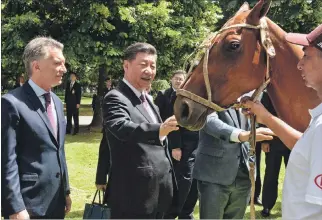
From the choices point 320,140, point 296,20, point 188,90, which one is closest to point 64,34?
point 296,20

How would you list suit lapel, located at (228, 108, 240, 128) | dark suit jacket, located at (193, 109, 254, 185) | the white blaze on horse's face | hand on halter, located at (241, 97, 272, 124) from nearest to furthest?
the white blaze on horse's face → hand on halter, located at (241, 97, 272, 124) → dark suit jacket, located at (193, 109, 254, 185) → suit lapel, located at (228, 108, 240, 128)

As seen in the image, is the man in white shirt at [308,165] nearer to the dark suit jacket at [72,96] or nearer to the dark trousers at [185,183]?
the dark trousers at [185,183]

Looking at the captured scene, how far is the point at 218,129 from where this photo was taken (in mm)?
3652

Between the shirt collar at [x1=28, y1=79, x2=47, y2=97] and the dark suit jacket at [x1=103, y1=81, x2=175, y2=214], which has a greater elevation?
the shirt collar at [x1=28, y1=79, x2=47, y2=97]

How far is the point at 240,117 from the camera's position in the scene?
4.02m

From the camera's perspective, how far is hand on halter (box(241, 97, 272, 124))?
238cm

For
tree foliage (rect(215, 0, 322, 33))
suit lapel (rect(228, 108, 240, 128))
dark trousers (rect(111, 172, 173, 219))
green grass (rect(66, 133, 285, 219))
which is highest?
tree foliage (rect(215, 0, 322, 33))

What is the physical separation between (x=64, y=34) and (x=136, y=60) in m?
10.2

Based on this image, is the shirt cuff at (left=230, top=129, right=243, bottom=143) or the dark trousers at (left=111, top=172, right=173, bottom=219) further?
the shirt cuff at (left=230, top=129, right=243, bottom=143)

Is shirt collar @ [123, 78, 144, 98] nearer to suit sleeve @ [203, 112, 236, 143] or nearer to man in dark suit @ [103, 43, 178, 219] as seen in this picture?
man in dark suit @ [103, 43, 178, 219]

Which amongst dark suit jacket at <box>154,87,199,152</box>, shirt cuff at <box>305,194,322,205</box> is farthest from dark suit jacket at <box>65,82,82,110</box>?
shirt cuff at <box>305,194,322,205</box>

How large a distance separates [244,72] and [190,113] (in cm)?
43

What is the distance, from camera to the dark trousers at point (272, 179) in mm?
5914

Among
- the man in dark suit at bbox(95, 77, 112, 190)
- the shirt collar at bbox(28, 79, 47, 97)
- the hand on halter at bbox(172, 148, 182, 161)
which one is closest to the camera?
the shirt collar at bbox(28, 79, 47, 97)
